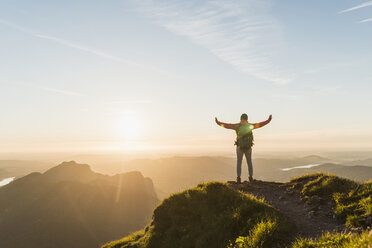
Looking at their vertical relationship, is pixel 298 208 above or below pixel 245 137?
below

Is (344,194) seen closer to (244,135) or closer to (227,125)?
(244,135)

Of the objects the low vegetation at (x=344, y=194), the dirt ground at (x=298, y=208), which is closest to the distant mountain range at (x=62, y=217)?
the dirt ground at (x=298, y=208)

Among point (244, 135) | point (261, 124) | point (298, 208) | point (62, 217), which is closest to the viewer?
point (298, 208)

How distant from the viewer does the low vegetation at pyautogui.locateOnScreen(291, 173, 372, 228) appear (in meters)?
7.82

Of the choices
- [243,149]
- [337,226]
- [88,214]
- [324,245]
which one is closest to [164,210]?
[243,149]

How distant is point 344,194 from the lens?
10086 millimetres

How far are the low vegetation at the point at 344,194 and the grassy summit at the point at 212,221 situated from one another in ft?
7.16

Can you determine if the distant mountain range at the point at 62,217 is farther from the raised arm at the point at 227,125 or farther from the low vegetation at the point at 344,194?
the low vegetation at the point at 344,194

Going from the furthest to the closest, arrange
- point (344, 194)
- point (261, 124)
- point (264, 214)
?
point (261, 124), point (344, 194), point (264, 214)

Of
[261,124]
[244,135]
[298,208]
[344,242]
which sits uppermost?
[261,124]

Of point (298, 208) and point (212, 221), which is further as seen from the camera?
point (298, 208)

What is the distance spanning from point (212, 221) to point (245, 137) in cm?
537

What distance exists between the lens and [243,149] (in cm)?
1385

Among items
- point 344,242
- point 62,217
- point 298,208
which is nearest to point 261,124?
point 298,208
